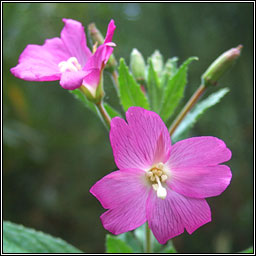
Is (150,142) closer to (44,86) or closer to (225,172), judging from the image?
(225,172)

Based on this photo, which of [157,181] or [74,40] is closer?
[157,181]

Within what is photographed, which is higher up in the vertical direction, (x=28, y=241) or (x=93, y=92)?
(x=93, y=92)

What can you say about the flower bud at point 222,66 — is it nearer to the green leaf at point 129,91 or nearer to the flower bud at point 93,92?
the green leaf at point 129,91

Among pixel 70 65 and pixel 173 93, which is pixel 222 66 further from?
pixel 70 65


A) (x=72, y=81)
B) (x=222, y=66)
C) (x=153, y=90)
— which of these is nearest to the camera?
(x=72, y=81)

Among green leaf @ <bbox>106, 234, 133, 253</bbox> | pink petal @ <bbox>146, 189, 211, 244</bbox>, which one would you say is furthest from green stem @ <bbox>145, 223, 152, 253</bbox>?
pink petal @ <bbox>146, 189, 211, 244</bbox>

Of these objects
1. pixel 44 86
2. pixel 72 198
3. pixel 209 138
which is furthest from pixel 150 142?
pixel 44 86

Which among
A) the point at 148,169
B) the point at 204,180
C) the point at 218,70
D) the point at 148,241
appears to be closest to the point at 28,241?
the point at 148,241
